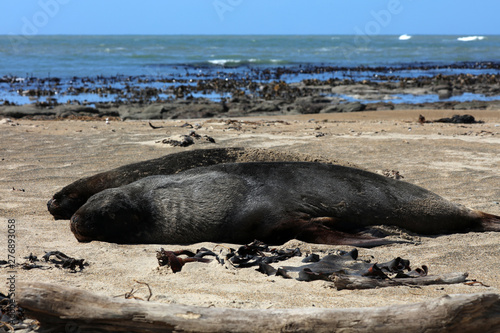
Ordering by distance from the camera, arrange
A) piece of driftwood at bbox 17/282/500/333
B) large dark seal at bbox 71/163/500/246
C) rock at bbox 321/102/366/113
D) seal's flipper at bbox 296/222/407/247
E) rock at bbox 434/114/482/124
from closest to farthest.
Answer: piece of driftwood at bbox 17/282/500/333 → seal's flipper at bbox 296/222/407/247 → large dark seal at bbox 71/163/500/246 → rock at bbox 434/114/482/124 → rock at bbox 321/102/366/113

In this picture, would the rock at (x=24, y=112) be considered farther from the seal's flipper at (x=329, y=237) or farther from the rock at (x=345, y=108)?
the seal's flipper at (x=329, y=237)

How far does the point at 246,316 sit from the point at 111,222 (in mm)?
2687

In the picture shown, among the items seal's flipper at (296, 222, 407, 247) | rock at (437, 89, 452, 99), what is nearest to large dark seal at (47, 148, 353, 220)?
seal's flipper at (296, 222, 407, 247)

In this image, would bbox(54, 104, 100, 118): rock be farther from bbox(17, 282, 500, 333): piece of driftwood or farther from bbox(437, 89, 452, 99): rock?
bbox(17, 282, 500, 333): piece of driftwood

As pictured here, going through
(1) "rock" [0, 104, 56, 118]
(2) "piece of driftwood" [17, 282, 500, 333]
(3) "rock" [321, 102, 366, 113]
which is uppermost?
(2) "piece of driftwood" [17, 282, 500, 333]

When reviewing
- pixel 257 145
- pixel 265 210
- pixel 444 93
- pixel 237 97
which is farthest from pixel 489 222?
pixel 444 93

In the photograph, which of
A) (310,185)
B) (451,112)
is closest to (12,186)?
(310,185)

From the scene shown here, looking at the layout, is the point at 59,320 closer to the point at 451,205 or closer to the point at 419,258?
the point at 419,258

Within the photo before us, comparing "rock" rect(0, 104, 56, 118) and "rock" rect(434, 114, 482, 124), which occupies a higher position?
"rock" rect(0, 104, 56, 118)

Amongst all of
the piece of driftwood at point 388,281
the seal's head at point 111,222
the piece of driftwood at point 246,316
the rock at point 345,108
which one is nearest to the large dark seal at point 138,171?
the seal's head at point 111,222

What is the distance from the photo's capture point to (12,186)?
733 centimetres

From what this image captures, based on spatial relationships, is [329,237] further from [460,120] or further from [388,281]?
[460,120]

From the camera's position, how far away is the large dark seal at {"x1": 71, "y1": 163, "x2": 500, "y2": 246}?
488cm

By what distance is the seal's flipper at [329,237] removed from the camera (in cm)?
470
